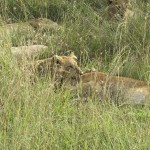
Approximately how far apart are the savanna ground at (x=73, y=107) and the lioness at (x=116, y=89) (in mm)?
168

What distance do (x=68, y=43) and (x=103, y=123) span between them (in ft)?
10.4

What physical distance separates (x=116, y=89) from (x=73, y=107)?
748 mm

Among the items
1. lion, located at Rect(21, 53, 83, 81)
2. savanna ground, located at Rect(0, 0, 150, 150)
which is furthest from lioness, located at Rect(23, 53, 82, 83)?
savanna ground, located at Rect(0, 0, 150, 150)

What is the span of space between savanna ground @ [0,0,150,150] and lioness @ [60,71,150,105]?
168mm

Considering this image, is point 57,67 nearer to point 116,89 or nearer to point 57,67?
point 57,67

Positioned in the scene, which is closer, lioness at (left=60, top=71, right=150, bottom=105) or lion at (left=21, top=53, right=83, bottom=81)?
lioness at (left=60, top=71, right=150, bottom=105)

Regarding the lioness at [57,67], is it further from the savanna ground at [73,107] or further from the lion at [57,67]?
the savanna ground at [73,107]

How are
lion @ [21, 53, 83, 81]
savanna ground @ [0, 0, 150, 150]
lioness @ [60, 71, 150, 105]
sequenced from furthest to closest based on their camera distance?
lion @ [21, 53, 83, 81], lioness @ [60, 71, 150, 105], savanna ground @ [0, 0, 150, 150]

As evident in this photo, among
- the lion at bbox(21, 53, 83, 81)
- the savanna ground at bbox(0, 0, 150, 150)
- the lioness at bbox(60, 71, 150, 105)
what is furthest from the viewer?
the lion at bbox(21, 53, 83, 81)

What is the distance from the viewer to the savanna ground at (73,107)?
4172 millimetres

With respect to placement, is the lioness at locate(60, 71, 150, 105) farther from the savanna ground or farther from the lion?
the lion

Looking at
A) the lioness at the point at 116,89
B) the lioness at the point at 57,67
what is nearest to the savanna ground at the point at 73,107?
the lioness at the point at 116,89

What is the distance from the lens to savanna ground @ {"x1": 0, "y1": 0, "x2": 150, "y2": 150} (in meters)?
4.17

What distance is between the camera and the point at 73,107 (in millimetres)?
5195
